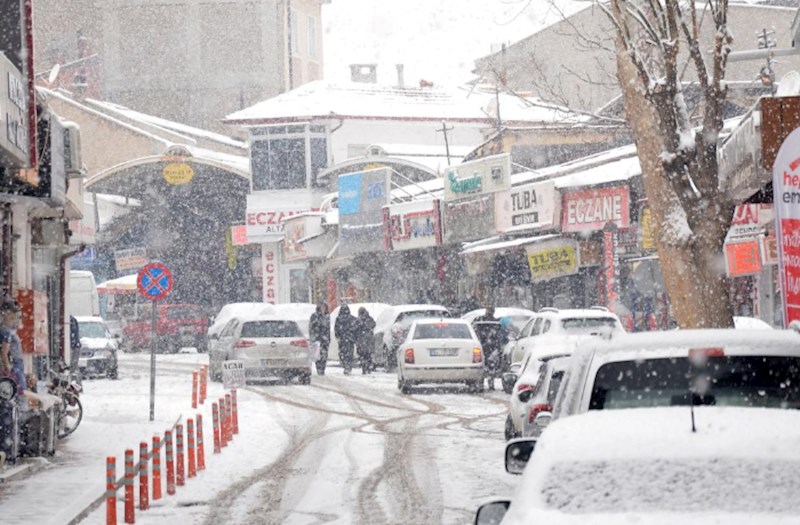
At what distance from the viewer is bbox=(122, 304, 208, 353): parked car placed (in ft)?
171

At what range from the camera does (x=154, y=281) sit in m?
23.2

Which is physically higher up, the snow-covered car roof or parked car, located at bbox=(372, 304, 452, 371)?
parked car, located at bbox=(372, 304, 452, 371)

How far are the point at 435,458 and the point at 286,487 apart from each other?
288 cm

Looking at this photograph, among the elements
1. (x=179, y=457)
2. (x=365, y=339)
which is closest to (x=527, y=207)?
(x=365, y=339)

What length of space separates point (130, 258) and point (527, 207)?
33.8 meters

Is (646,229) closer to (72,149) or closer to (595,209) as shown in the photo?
(595,209)

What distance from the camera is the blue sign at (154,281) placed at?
23.0m

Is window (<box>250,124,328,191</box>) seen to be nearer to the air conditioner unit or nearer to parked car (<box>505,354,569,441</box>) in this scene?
the air conditioner unit

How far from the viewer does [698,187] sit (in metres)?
16.2

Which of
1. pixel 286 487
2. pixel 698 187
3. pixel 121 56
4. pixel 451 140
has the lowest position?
pixel 286 487

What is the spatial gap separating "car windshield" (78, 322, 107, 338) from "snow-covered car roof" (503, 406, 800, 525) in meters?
32.6

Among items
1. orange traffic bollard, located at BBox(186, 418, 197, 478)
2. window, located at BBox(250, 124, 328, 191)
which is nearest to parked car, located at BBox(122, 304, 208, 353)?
window, located at BBox(250, 124, 328, 191)

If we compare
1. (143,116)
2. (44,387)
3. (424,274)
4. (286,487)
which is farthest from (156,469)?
(143,116)

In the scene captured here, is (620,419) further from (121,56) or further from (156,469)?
(121,56)
